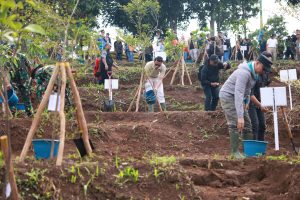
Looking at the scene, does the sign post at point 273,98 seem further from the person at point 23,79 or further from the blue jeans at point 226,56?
the blue jeans at point 226,56

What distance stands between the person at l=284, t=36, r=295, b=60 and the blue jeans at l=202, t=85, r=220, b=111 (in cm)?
1397

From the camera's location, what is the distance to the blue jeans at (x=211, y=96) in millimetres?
13250

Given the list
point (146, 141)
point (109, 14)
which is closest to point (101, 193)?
point (146, 141)

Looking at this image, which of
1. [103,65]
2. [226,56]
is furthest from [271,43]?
[103,65]

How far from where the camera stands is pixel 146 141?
1109cm

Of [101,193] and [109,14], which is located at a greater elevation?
[109,14]

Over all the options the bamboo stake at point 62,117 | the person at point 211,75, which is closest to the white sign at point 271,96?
the bamboo stake at point 62,117

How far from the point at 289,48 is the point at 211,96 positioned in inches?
565

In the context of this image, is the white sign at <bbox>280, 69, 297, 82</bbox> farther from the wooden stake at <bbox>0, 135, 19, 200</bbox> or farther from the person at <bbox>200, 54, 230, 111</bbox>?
the wooden stake at <bbox>0, 135, 19, 200</bbox>

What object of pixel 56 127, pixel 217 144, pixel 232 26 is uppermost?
pixel 232 26

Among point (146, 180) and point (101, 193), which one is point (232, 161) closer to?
point (146, 180)

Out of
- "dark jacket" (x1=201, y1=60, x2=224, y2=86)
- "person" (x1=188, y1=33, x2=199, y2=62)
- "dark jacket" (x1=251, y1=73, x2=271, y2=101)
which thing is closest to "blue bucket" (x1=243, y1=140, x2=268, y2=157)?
"dark jacket" (x1=251, y1=73, x2=271, y2=101)

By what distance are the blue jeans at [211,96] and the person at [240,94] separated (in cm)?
421

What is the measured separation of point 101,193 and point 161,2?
2739 cm
